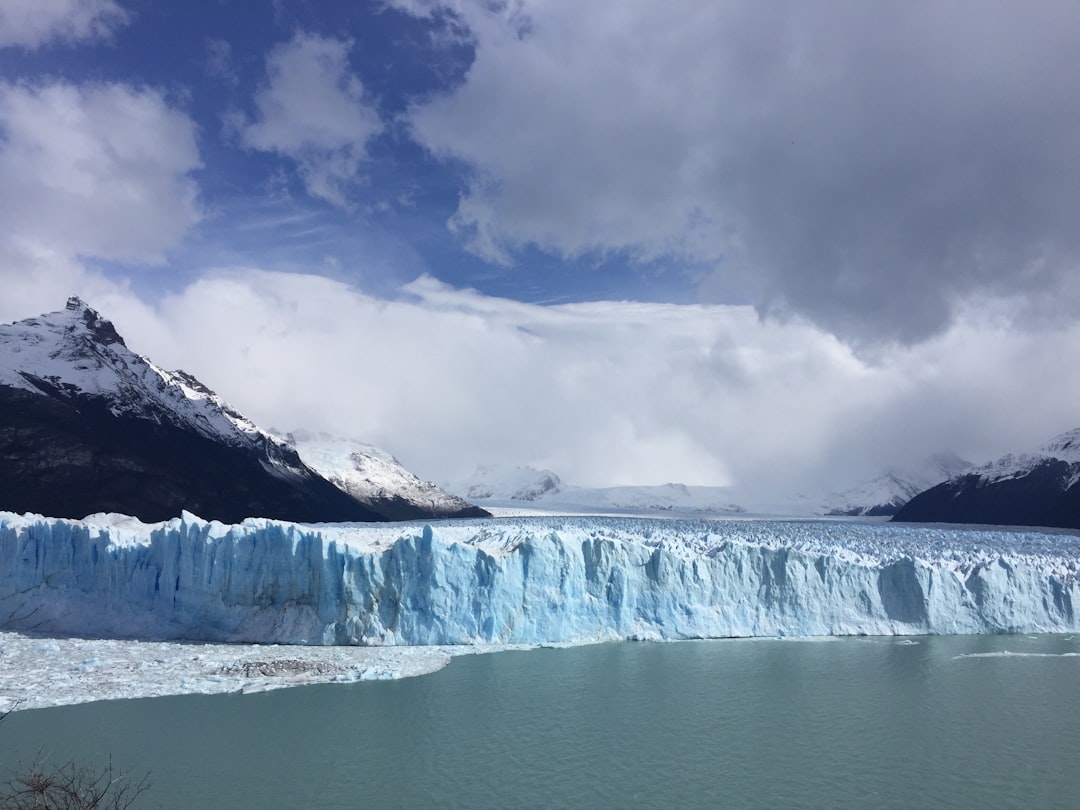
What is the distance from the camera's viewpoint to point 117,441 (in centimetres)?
5003

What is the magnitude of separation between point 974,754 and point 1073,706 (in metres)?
4.53

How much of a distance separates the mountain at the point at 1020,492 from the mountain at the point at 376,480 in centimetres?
4250

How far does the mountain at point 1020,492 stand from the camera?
2084 inches

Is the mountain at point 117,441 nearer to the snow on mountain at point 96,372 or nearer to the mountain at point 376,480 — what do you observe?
the snow on mountain at point 96,372

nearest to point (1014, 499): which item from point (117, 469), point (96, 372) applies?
point (117, 469)

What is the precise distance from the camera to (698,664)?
21.3m

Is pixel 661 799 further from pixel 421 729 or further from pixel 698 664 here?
pixel 698 664

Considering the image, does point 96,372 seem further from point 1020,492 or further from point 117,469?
point 1020,492

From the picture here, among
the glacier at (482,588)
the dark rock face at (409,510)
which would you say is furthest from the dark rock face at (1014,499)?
the dark rock face at (409,510)

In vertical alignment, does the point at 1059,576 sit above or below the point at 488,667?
above

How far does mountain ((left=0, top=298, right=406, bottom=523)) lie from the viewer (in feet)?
147

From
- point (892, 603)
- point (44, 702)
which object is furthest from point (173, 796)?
point (892, 603)

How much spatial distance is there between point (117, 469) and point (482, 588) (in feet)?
107

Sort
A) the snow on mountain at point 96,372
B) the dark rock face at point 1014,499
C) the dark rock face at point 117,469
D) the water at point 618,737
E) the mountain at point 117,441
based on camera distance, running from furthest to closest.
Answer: the dark rock face at point 1014,499 < the snow on mountain at point 96,372 < the mountain at point 117,441 < the dark rock face at point 117,469 < the water at point 618,737
